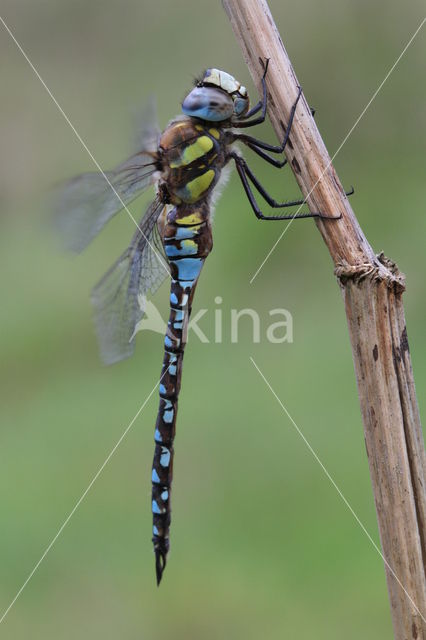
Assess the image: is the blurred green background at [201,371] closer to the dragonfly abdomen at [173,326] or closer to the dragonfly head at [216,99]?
the dragonfly head at [216,99]

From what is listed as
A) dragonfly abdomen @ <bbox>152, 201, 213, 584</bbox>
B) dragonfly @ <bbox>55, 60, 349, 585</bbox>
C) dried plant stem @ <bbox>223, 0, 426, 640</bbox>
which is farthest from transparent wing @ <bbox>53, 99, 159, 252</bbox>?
dried plant stem @ <bbox>223, 0, 426, 640</bbox>

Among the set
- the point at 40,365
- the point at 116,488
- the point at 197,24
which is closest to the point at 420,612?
the point at 116,488

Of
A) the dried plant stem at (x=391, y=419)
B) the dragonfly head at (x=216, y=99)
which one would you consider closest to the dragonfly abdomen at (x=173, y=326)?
the dragonfly head at (x=216, y=99)

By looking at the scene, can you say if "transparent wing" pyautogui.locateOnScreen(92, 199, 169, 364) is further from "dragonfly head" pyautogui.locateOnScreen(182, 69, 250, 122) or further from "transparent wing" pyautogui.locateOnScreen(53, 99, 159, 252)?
"dragonfly head" pyautogui.locateOnScreen(182, 69, 250, 122)

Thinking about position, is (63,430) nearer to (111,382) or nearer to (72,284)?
(111,382)

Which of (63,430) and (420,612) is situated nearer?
(420,612)

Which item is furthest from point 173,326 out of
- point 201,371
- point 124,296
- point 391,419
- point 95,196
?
point 201,371

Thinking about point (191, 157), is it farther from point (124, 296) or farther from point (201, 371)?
point (201, 371)
